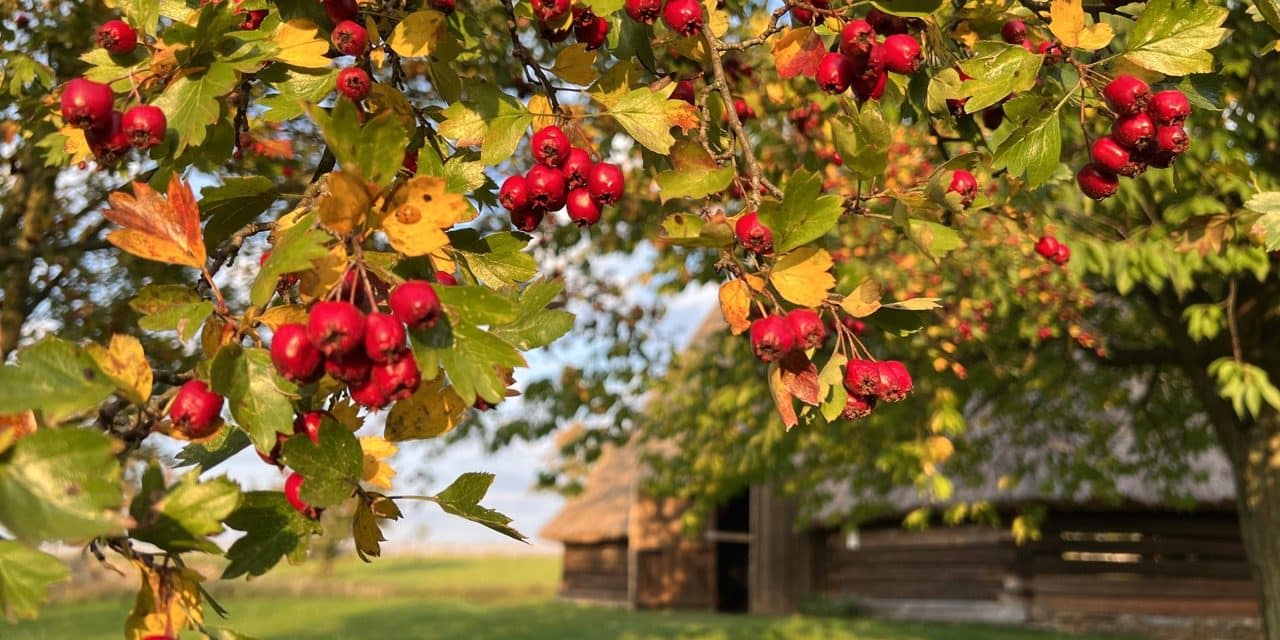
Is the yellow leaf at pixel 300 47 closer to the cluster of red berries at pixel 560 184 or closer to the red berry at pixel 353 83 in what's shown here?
the red berry at pixel 353 83

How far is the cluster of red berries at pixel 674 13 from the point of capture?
1.69 meters

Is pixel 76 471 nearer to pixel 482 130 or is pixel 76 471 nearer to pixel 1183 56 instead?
pixel 482 130

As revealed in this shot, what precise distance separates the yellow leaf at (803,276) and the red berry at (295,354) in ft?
2.27

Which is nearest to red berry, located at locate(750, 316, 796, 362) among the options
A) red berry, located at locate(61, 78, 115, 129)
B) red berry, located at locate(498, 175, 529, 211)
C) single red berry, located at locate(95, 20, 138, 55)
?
red berry, located at locate(498, 175, 529, 211)

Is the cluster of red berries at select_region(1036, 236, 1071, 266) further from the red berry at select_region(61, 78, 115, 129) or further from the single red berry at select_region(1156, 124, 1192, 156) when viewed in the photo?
the red berry at select_region(61, 78, 115, 129)

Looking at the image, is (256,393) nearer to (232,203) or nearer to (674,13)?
(232,203)

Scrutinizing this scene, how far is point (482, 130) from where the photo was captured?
167cm

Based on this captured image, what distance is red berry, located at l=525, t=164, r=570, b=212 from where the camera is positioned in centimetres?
167

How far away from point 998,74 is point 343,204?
1221 millimetres

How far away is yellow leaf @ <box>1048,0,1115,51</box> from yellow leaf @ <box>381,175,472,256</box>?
1185mm

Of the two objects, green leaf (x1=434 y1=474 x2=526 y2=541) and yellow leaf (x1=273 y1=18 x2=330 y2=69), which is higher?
yellow leaf (x1=273 y1=18 x2=330 y2=69)

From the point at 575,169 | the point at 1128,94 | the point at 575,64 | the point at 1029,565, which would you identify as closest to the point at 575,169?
the point at 575,169

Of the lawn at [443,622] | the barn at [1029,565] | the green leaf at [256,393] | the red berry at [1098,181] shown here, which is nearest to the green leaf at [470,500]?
the green leaf at [256,393]

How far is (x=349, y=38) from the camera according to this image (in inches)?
63.9
